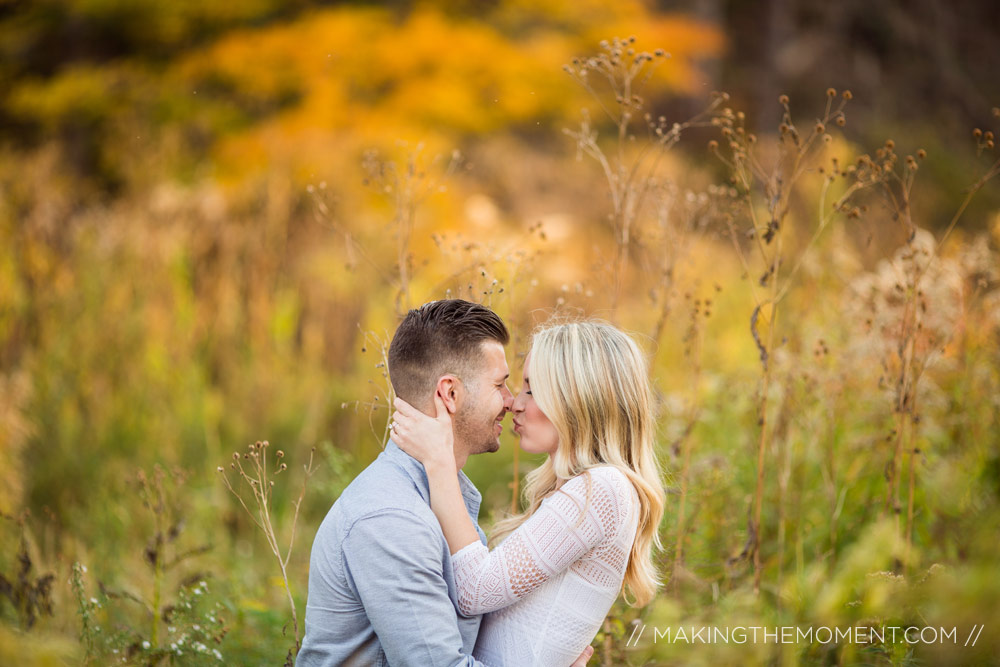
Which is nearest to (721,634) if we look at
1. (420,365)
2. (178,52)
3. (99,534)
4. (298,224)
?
(420,365)

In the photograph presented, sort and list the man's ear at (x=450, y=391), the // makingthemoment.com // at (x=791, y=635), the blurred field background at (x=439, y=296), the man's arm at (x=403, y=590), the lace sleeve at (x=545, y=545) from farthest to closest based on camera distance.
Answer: the blurred field background at (x=439, y=296) → the // makingthemoment.com // at (x=791, y=635) → the man's ear at (x=450, y=391) → the lace sleeve at (x=545, y=545) → the man's arm at (x=403, y=590)

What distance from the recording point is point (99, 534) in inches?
178

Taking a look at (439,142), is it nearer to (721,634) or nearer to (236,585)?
(236,585)

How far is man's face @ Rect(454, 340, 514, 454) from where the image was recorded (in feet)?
7.53

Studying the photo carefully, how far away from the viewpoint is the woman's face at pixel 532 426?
2.44 metres

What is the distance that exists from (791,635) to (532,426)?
1.00 m

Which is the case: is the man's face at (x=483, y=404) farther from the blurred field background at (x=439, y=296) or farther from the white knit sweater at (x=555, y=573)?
the blurred field background at (x=439, y=296)

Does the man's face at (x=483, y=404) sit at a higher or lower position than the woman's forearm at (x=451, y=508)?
higher

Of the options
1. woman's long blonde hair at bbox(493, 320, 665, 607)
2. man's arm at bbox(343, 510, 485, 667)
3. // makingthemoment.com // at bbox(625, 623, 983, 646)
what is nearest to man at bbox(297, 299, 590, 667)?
man's arm at bbox(343, 510, 485, 667)

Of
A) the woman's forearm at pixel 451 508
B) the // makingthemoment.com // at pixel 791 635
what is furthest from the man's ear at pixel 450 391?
the // makingthemoment.com // at pixel 791 635

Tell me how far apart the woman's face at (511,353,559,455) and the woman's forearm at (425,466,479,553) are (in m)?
0.30

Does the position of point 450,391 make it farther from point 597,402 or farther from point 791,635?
point 791,635

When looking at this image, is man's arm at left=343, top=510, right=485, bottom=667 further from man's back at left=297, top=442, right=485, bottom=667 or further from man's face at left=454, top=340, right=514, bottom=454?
man's face at left=454, top=340, right=514, bottom=454

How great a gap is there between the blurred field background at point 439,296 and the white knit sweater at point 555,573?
0.23 meters
